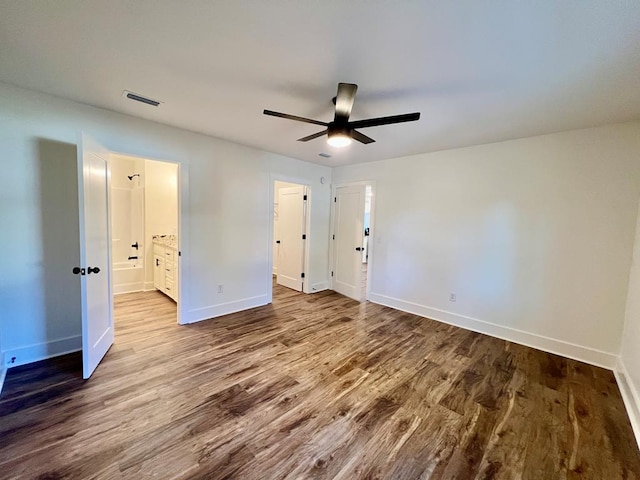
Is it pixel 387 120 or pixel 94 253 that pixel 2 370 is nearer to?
pixel 94 253

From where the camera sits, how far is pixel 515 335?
10.7ft

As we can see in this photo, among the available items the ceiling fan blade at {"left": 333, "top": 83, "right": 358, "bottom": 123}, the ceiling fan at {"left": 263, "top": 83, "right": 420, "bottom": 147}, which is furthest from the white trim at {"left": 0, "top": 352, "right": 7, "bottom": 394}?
the ceiling fan blade at {"left": 333, "top": 83, "right": 358, "bottom": 123}

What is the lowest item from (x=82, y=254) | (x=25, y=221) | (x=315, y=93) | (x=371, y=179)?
(x=82, y=254)

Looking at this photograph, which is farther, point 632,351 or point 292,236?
point 292,236

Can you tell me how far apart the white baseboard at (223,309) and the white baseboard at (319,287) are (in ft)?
3.55

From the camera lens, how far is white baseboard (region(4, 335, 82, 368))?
2.38 meters

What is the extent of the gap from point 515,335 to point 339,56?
3.71 m

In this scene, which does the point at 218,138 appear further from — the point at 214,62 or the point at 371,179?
the point at 371,179

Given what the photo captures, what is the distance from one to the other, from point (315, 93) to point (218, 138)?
1945 millimetres

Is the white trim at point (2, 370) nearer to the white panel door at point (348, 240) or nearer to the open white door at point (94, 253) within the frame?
the open white door at point (94, 253)

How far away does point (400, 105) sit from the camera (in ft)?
7.67

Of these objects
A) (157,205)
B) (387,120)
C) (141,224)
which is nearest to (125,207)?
(141,224)

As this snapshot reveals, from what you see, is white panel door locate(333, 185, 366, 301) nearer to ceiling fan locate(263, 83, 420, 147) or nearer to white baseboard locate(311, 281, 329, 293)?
white baseboard locate(311, 281, 329, 293)

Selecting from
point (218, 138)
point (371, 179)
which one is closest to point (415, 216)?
point (371, 179)
